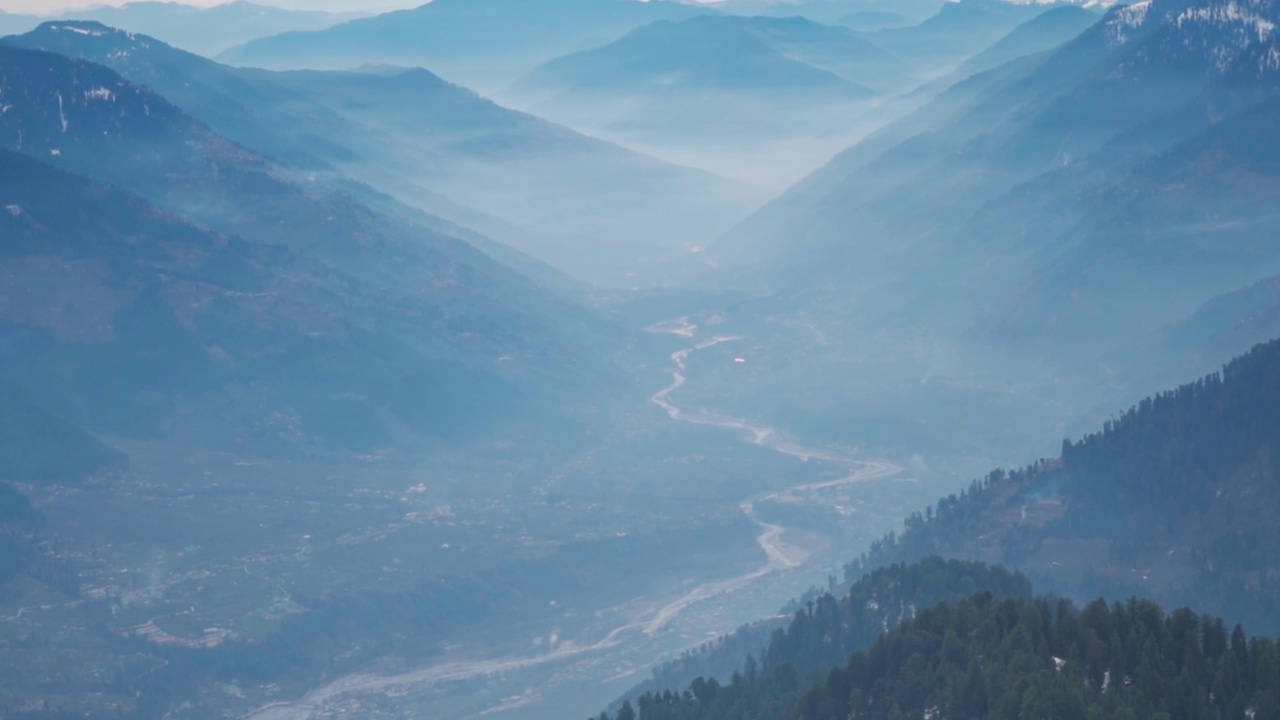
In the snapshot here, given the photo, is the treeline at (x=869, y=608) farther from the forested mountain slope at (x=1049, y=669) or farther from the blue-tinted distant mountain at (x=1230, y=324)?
the blue-tinted distant mountain at (x=1230, y=324)

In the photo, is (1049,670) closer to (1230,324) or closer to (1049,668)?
(1049,668)

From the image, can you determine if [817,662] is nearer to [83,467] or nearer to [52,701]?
[52,701]

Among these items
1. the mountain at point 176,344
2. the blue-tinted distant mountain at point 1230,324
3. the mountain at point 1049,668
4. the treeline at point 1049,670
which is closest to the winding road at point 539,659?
the mountain at point 176,344

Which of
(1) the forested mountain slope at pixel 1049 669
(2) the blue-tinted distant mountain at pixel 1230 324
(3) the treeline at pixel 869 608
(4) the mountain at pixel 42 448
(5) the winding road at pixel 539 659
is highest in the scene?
(2) the blue-tinted distant mountain at pixel 1230 324

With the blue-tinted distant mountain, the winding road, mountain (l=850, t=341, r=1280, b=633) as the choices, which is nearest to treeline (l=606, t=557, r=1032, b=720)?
mountain (l=850, t=341, r=1280, b=633)

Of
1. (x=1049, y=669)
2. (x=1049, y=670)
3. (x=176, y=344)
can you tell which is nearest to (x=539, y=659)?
(x=176, y=344)

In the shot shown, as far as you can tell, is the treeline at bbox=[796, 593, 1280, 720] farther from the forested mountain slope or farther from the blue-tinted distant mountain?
the blue-tinted distant mountain
